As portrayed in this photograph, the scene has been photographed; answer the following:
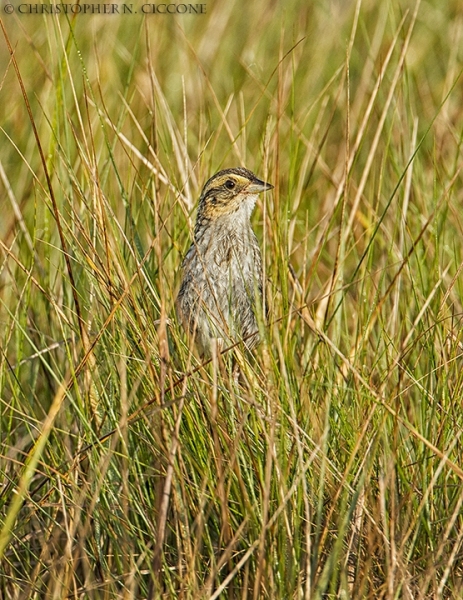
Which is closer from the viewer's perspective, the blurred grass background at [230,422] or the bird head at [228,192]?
the blurred grass background at [230,422]

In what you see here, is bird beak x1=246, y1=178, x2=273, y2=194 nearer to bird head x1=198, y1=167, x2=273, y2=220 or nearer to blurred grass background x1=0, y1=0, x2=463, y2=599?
bird head x1=198, y1=167, x2=273, y2=220

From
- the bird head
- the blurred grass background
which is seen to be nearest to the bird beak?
the bird head

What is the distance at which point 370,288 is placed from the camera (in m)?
3.68

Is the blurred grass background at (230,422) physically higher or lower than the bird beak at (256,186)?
lower

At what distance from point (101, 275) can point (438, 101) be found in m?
2.92

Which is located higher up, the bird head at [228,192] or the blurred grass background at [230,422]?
the bird head at [228,192]

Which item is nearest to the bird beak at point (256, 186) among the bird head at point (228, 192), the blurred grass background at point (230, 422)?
the bird head at point (228, 192)

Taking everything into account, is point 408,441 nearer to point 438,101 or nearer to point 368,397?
point 368,397

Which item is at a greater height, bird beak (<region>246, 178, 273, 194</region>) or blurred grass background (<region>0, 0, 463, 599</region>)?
bird beak (<region>246, 178, 273, 194</region>)

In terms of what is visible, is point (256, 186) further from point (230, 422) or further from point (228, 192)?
point (230, 422)

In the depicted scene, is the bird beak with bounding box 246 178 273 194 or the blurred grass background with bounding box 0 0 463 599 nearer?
the blurred grass background with bounding box 0 0 463 599

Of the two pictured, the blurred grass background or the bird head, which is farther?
the bird head

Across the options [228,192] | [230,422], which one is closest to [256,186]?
[228,192]

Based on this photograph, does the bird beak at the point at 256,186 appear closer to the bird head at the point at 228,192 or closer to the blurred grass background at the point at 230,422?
the bird head at the point at 228,192
